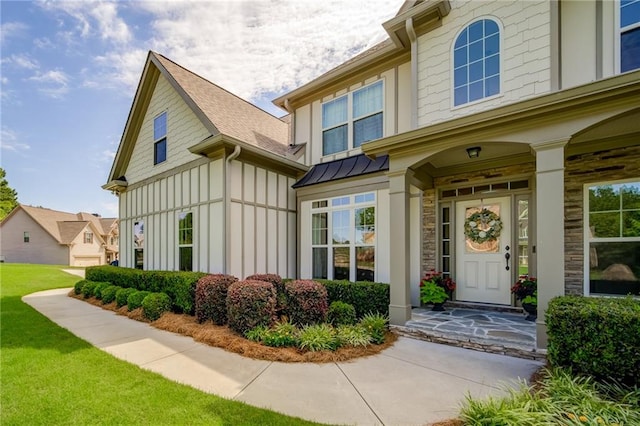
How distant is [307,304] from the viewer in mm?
5805

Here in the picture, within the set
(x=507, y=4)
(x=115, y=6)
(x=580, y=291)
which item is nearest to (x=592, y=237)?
(x=580, y=291)

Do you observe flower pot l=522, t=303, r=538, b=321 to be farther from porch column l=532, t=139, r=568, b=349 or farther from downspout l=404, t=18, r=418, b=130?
downspout l=404, t=18, r=418, b=130

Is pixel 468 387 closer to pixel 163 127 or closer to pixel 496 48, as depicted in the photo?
pixel 496 48

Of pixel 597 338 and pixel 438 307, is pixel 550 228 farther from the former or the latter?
pixel 438 307

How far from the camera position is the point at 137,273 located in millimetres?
9273

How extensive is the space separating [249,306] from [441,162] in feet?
17.1

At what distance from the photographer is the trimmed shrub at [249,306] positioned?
5.54 metres

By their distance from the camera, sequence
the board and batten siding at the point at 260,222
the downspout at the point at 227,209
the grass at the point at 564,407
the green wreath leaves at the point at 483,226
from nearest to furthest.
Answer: the grass at the point at 564,407 < the green wreath leaves at the point at 483,226 < the downspout at the point at 227,209 < the board and batten siding at the point at 260,222

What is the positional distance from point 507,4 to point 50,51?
13130 mm

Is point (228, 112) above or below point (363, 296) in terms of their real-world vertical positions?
above

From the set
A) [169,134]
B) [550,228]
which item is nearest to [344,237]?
[550,228]

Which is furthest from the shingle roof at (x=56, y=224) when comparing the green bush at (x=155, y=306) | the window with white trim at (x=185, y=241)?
the green bush at (x=155, y=306)

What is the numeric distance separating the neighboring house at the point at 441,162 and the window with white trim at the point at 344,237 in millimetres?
40

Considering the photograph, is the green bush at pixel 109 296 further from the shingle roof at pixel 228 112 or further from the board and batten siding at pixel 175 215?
the shingle roof at pixel 228 112
